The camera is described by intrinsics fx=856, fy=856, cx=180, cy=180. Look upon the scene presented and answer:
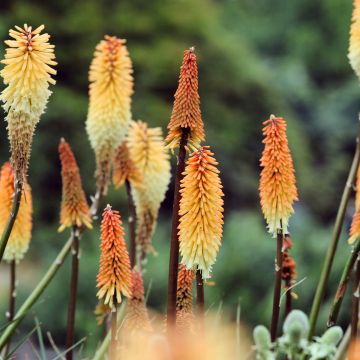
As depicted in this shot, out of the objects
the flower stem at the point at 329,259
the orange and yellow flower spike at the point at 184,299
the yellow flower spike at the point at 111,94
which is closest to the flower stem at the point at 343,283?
the flower stem at the point at 329,259

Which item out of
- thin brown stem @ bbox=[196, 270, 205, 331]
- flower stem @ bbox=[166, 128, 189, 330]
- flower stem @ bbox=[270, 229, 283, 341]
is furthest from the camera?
flower stem @ bbox=[270, 229, 283, 341]

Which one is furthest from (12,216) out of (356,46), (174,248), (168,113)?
(168,113)

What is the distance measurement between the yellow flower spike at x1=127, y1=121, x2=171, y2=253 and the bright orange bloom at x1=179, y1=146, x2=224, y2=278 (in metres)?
1.35

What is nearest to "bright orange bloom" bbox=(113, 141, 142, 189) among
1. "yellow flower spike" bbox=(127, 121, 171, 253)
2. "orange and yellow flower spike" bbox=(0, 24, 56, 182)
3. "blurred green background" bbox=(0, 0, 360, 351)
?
"yellow flower spike" bbox=(127, 121, 171, 253)

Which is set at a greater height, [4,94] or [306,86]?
[306,86]

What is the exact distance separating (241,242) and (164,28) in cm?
764

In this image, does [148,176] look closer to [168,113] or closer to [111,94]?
[111,94]

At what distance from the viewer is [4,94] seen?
322cm

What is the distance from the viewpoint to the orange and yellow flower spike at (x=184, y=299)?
112 inches

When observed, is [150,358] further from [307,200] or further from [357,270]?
[307,200]

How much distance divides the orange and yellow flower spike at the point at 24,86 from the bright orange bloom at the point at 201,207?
29.2 inches

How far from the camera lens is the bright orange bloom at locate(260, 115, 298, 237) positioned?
2.92 metres

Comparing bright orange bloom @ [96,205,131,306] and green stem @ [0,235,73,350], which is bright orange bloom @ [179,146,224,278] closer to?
bright orange bloom @ [96,205,131,306]

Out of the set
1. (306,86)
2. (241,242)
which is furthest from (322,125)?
(241,242)
